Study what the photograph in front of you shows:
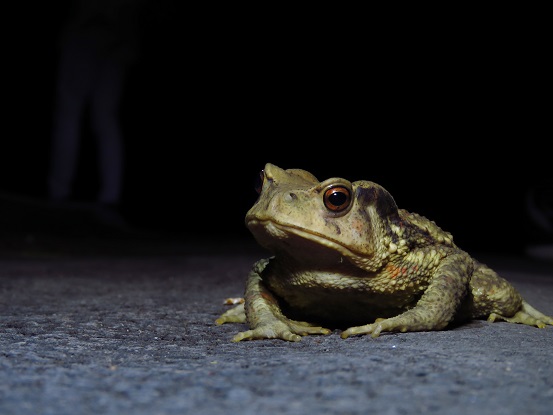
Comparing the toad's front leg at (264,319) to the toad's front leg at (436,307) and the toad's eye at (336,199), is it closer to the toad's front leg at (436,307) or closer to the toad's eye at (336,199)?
the toad's front leg at (436,307)

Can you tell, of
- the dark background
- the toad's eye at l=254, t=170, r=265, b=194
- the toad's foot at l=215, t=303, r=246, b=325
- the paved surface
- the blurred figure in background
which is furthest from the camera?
the dark background

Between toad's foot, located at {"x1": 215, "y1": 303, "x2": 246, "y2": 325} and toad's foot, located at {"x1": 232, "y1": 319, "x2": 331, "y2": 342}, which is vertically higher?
toad's foot, located at {"x1": 232, "y1": 319, "x2": 331, "y2": 342}

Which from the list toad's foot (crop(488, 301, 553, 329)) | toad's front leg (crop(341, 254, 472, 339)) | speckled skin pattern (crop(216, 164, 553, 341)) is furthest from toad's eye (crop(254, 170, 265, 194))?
toad's foot (crop(488, 301, 553, 329))

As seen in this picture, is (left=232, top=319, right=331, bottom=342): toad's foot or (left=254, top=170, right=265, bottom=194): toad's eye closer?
(left=232, top=319, right=331, bottom=342): toad's foot

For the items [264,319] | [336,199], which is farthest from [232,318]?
[336,199]

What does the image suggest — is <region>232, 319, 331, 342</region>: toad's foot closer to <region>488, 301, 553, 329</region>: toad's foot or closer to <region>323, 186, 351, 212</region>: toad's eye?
<region>323, 186, 351, 212</region>: toad's eye

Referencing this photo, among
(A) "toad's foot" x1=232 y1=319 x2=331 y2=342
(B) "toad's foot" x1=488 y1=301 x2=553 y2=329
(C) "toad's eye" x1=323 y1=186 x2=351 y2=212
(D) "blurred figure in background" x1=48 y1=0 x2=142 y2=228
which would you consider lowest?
(A) "toad's foot" x1=232 y1=319 x2=331 y2=342

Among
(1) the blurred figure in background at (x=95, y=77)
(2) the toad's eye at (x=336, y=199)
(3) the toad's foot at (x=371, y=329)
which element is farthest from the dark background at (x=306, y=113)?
(3) the toad's foot at (x=371, y=329)

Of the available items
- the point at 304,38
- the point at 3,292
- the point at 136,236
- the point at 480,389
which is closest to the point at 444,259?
the point at 480,389
